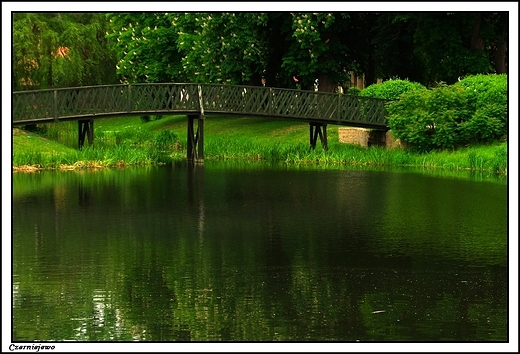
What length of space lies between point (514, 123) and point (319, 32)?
52.7 feet

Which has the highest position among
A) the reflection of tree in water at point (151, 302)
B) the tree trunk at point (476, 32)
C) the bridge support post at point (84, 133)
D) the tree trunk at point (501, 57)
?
the tree trunk at point (476, 32)

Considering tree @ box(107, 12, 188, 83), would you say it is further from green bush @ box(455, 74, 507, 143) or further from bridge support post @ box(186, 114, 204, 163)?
green bush @ box(455, 74, 507, 143)

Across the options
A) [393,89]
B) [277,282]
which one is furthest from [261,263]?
[393,89]

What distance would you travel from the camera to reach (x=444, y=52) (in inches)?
1780

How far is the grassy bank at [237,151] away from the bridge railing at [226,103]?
51.9 inches

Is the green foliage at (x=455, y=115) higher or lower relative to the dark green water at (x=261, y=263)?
higher

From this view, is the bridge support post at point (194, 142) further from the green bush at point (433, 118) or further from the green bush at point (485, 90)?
the green bush at point (485, 90)

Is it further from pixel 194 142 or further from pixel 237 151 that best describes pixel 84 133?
pixel 237 151

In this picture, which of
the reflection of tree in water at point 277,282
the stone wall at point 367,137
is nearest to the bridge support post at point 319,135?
the stone wall at point 367,137

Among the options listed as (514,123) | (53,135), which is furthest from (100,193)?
(53,135)

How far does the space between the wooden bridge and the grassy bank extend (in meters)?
1.12

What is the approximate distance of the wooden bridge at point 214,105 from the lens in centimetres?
4241

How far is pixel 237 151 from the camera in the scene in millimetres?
44875

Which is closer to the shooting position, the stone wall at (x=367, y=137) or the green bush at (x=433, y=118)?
the green bush at (x=433, y=118)
